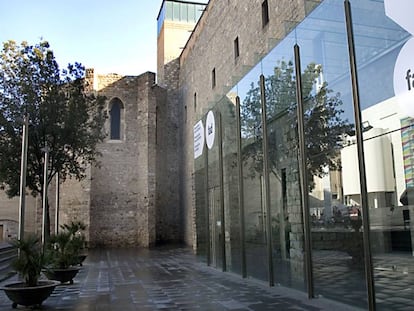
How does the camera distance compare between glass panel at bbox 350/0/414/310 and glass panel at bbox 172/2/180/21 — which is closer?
glass panel at bbox 350/0/414/310

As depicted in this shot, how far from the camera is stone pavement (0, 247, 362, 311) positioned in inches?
275

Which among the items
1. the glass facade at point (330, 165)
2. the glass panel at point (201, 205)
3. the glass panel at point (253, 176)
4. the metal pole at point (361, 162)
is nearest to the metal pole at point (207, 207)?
the glass panel at point (201, 205)

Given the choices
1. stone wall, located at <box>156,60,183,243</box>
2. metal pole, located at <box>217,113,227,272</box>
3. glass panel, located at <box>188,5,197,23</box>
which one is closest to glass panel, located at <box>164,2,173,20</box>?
glass panel, located at <box>188,5,197,23</box>

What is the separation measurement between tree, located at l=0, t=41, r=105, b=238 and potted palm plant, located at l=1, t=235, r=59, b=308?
9.13 metres

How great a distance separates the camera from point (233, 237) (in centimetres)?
1153

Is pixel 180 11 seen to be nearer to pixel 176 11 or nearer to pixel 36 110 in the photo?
pixel 176 11

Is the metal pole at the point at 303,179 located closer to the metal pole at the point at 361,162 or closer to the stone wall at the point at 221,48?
the stone wall at the point at 221,48

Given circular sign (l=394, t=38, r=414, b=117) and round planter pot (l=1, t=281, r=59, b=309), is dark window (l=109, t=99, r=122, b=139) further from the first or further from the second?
circular sign (l=394, t=38, r=414, b=117)

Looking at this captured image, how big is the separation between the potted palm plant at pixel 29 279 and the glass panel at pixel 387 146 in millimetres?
5131

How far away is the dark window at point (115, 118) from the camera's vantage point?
28.1m

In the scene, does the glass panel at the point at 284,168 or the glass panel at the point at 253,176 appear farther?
the glass panel at the point at 253,176

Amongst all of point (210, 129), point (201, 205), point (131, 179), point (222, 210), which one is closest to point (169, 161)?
point (131, 179)

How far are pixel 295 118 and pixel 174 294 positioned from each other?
4157 millimetres

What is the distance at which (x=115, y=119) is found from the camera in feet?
92.8
